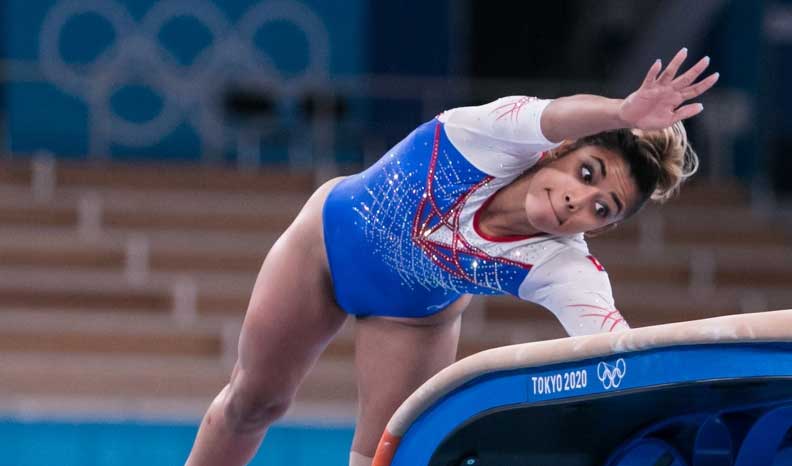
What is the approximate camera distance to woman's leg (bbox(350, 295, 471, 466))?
2.75 m

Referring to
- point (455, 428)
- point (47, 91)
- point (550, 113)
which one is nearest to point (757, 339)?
point (455, 428)

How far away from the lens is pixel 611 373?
6.25 feet

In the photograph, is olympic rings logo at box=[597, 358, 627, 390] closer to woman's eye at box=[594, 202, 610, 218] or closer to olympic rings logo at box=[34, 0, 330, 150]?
woman's eye at box=[594, 202, 610, 218]

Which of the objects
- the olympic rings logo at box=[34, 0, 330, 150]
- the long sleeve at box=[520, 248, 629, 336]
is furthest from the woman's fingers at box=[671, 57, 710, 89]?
the olympic rings logo at box=[34, 0, 330, 150]

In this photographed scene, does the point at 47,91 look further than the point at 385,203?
Yes

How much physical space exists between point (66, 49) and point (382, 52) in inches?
101

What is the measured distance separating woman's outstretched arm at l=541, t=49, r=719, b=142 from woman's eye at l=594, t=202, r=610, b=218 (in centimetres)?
24

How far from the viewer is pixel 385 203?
262 cm

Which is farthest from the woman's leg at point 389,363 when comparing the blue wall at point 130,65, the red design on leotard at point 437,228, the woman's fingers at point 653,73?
the blue wall at point 130,65

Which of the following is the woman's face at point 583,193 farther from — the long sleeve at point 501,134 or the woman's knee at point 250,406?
the woman's knee at point 250,406

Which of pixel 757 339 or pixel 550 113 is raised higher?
pixel 550 113

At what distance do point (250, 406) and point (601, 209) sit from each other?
0.92m

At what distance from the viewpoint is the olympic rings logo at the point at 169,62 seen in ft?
28.9

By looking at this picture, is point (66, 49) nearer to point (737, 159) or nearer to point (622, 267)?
point (622, 267)
